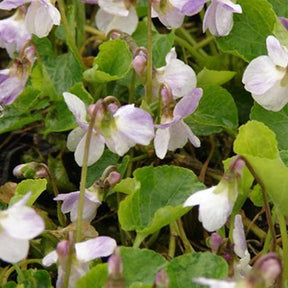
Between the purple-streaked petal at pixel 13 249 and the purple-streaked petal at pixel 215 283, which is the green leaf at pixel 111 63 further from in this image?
the purple-streaked petal at pixel 215 283

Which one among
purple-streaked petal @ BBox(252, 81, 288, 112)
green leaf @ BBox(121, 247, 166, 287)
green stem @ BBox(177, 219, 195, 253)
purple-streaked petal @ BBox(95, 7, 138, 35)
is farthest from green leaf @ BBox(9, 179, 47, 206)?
purple-streaked petal @ BBox(95, 7, 138, 35)

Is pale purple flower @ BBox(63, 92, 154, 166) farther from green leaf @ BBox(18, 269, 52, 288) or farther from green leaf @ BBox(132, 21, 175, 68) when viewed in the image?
green leaf @ BBox(132, 21, 175, 68)

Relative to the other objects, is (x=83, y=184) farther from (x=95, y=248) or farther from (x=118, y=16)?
(x=118, y=16)

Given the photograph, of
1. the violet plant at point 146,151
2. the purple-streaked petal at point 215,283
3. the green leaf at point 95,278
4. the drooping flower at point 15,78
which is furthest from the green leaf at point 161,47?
the purple-streaked petal at point 215,283

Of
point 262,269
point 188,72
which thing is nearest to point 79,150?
point 188,72

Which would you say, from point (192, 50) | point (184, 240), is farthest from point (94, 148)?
point (192, 50)

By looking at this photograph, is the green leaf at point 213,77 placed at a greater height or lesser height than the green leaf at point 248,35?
lesser
